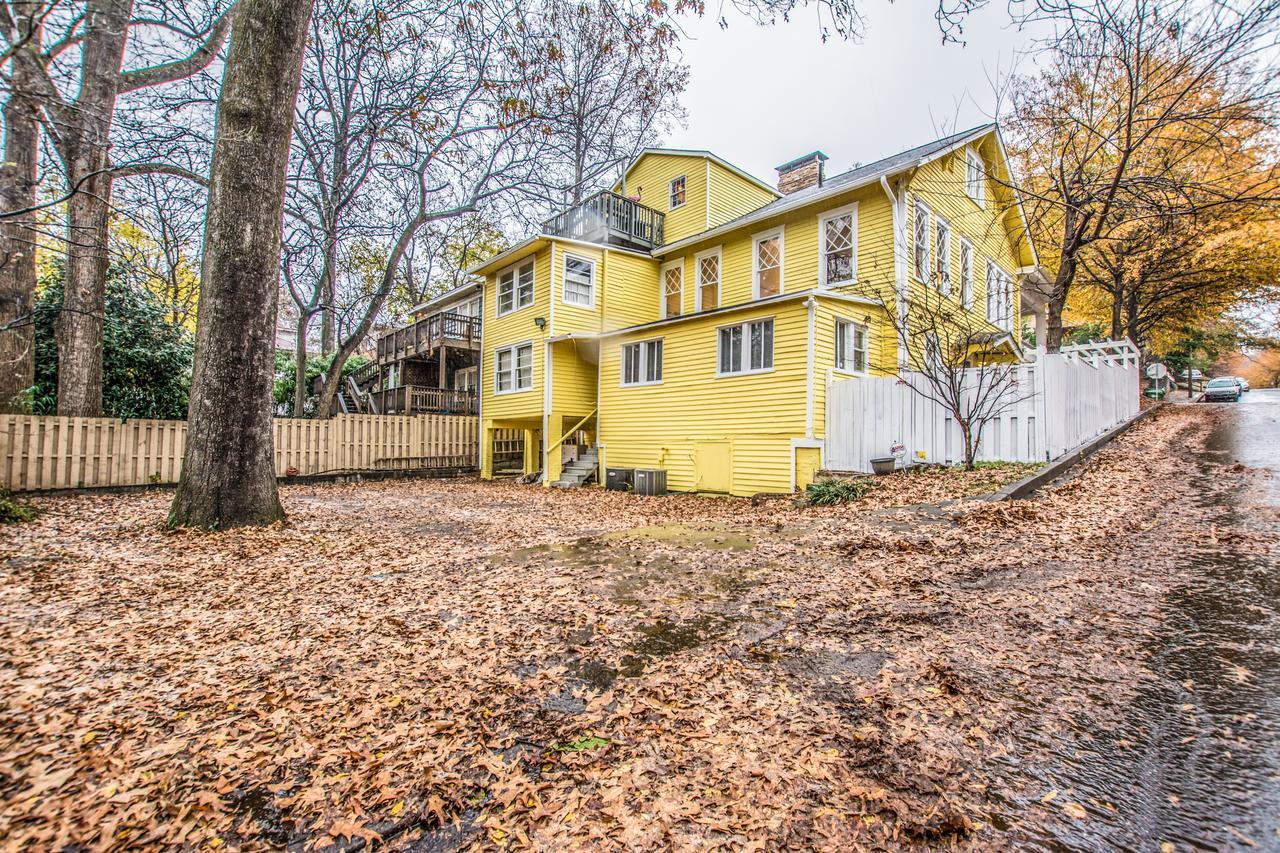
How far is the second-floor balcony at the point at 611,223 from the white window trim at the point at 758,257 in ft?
13.9

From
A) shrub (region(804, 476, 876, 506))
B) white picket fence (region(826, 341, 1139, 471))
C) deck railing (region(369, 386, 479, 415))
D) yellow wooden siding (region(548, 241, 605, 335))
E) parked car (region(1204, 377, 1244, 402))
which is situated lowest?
shrub (region(804, 476, 876, 506))

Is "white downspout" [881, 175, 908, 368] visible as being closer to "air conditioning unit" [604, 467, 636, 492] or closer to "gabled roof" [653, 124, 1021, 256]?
"gabled roof" [653, 124, 1021, 256]

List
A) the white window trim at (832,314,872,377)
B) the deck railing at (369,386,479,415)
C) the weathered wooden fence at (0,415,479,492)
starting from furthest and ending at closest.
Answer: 1. the deck railing at (369,386,479,415)
2. the white window trim at (832,314,872,377)
3. the weathered wooden fence at (0,415,479,492)

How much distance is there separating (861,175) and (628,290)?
6.77 m

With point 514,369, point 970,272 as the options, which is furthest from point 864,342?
point 514,369

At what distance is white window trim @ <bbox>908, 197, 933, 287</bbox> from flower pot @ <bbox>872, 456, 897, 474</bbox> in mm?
4179

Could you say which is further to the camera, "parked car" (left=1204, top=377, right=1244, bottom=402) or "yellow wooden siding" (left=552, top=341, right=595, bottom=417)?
"parked car" (left=1204, top=377, right=1244, bottom=402)

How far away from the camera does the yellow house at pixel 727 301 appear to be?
34.8 ft

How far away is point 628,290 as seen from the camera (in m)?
15.6

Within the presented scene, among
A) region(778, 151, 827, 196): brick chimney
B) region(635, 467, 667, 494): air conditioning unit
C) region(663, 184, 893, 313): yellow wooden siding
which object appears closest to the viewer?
region(663, 184, 893, 313): yellow wooden siding

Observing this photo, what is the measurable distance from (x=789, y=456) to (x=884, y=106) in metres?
5.85

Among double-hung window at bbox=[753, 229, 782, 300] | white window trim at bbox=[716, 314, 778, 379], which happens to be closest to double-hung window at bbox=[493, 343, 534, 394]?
white window trim at bbox=[716, 314, 778, 379]

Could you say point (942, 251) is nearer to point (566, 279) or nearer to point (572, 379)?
point (566, 279)

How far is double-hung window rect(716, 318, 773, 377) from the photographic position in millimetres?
10750
